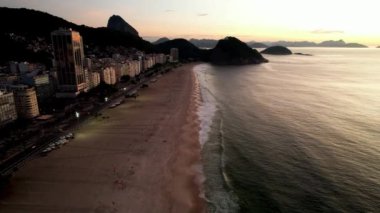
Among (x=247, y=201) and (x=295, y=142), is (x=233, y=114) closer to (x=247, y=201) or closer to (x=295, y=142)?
(x=295, y=142)

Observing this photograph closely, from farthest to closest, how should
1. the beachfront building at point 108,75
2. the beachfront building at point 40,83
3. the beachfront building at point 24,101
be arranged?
the beachfront building at point 108,75, the beachfront building at point 40,83, the beachfront building at point 24,101

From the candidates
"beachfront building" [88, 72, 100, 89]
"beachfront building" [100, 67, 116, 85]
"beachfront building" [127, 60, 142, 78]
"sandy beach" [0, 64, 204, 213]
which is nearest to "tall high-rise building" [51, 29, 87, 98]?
"beachfront building" [88, 72, 100, 89]

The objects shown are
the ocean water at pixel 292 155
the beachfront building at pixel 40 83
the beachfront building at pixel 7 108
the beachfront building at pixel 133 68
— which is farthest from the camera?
the beachfront building at pixel 133 68

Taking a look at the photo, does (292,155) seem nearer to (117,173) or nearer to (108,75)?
(117,173)

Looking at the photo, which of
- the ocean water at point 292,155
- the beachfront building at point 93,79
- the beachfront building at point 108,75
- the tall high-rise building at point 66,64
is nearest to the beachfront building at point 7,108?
the tall high-rise building at point 66,64

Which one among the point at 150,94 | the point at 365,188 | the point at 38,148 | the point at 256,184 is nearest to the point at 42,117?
the point at 38,148

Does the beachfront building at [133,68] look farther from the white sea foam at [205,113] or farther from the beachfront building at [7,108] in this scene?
the beachfront building at [7,108]
